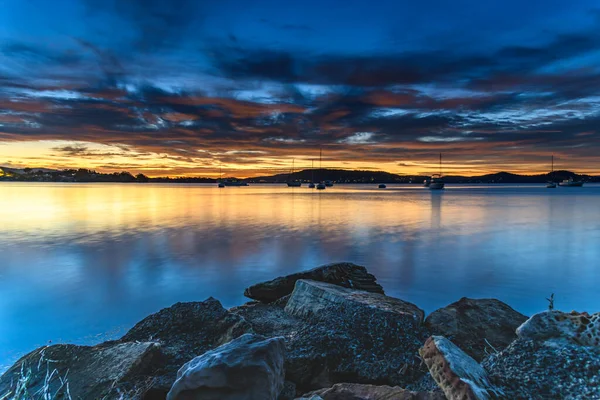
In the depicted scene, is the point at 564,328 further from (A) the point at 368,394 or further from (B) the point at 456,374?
(A) the point at 368,394

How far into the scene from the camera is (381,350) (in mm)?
4922

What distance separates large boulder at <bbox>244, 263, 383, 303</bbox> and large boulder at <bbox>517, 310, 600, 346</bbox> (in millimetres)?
4076

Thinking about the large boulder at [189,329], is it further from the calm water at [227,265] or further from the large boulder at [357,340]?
the calm water at [227,265]

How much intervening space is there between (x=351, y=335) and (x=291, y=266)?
8.49m

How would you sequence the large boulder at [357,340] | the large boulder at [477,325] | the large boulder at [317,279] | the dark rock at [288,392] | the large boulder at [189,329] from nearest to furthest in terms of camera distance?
the dark rock at [288,392]
the large boulder at [357,340]
the large boulder at [189,329]
the large boulder at [477,325]
the large boulder at [317,279]

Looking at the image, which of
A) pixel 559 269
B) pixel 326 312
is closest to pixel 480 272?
pixel 559 269

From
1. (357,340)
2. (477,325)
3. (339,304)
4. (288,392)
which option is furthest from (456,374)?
(477,325)

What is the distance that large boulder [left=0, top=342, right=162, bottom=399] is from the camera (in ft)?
13.1

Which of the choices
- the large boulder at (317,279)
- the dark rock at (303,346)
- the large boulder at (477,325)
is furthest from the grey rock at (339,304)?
→ the large boulder at (317,279)

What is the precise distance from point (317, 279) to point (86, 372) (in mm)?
4742

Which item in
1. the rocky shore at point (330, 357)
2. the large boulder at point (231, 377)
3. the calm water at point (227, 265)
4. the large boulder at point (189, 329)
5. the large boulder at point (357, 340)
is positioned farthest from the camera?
the calm water at point (227, 265)

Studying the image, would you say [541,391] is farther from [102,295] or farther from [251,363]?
[102,295]

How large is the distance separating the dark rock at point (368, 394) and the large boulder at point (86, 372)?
198cm

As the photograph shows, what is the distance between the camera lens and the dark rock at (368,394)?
356cm
